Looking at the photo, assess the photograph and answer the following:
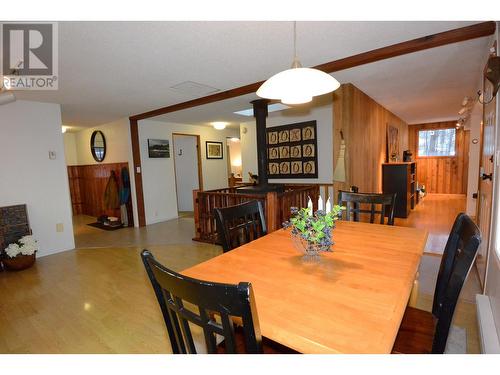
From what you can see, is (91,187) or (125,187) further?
(91,187)

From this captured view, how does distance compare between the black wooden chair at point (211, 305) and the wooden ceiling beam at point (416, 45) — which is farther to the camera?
the wooden ceiling beam at point (416, 45)

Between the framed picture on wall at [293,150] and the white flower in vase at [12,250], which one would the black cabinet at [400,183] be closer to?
the framed picture on wall at [293,150]

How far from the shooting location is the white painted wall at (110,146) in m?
5.27

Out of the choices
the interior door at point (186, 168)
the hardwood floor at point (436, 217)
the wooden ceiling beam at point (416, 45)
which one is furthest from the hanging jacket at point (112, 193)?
the hardwood floor at point (436, 217)

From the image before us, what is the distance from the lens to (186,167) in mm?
6750

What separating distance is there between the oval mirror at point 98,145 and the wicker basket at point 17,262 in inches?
124

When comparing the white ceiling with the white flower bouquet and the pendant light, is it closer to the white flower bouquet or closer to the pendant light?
the pendant light

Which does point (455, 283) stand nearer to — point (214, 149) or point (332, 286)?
point (332, 286)

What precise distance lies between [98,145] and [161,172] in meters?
1.64

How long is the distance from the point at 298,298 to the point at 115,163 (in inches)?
219

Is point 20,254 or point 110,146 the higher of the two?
point 110,146

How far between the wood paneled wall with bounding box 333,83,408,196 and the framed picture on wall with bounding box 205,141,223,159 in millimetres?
3702

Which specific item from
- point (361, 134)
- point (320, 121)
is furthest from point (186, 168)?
point (361, 134)

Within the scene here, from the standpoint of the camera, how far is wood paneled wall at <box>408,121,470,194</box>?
7.50 m
